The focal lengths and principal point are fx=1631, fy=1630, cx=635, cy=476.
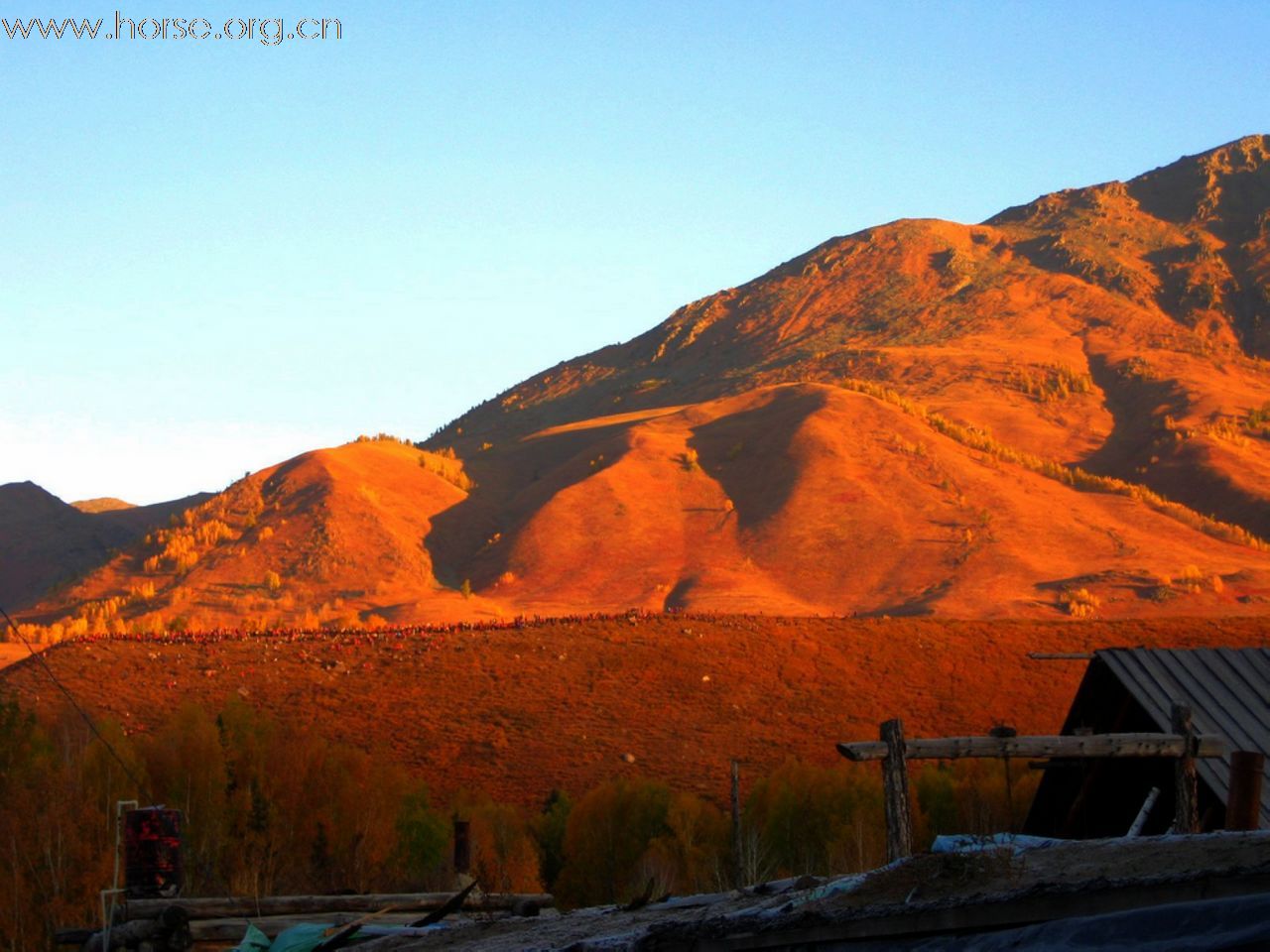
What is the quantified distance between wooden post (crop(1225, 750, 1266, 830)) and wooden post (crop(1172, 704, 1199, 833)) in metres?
1.16

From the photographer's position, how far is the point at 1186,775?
1084cm

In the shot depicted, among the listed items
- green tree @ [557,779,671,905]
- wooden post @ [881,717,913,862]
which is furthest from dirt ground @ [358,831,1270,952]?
green tree @ [557,779,671,905]

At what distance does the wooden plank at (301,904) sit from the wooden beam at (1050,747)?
290 cm

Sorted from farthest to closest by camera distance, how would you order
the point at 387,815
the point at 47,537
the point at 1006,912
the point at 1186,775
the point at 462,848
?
the point at 47,537, the point at 387,815, the point at 462,848, the point at 1186,775, the point at 1006,912

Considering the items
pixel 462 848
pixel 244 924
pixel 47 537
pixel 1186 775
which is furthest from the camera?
pixel 47 537

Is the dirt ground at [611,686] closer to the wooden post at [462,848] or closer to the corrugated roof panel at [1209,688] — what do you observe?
the corrugated roof panel at [1209,688]

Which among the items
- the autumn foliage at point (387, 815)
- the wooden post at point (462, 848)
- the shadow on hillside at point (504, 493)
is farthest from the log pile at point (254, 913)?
the shadow on hillside at point (504, 493)

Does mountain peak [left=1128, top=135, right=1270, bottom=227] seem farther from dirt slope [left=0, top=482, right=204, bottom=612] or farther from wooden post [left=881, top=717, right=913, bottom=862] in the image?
wooden post [left=881, top=717, right=913, bottom=862]

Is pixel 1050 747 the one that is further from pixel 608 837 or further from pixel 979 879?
pixel 608 837

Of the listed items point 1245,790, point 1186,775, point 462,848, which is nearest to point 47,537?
point 462,848

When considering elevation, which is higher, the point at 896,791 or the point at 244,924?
the point at 896,791

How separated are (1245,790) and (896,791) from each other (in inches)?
84.8

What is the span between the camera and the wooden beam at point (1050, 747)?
34.4ft

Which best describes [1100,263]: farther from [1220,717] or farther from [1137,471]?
[1220,717]
